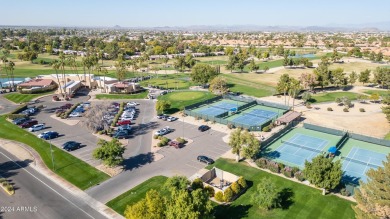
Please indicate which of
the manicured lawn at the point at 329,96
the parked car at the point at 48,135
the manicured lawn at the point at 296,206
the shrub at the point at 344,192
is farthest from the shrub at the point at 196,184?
the manicured lawn at the point at 329,96

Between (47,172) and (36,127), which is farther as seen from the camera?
(36,127)

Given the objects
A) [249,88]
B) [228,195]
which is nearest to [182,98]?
[249,88]

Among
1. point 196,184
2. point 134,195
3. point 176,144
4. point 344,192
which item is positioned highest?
point 196,184

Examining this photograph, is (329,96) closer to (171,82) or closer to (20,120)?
(171,82)

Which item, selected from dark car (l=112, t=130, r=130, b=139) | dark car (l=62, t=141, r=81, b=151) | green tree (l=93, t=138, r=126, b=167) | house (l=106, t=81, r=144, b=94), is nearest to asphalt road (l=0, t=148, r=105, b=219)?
green tree (l=93, t=138, r=126, b=167)

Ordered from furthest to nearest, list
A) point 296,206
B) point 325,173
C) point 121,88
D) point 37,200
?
point 121,88, point 325,173, point 37,200, point 296,206

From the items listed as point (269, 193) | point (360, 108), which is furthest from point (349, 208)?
point (360, 108)

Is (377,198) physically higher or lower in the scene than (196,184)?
higher

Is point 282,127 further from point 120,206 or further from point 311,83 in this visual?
point 120,206
